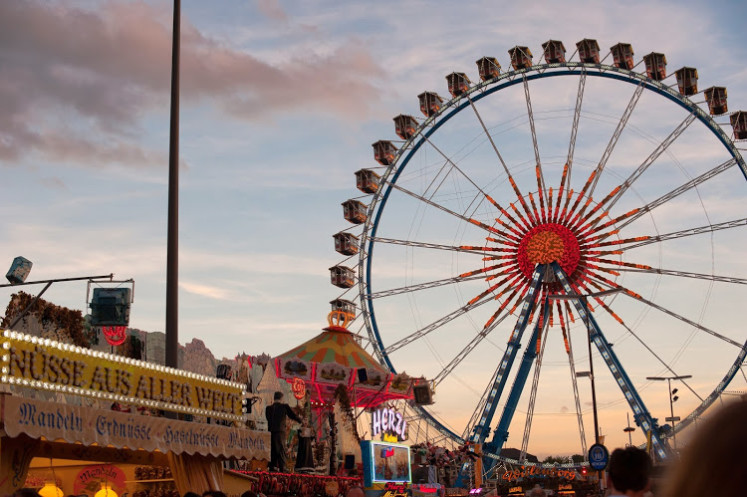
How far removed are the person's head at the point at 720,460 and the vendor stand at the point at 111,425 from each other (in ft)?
38.2

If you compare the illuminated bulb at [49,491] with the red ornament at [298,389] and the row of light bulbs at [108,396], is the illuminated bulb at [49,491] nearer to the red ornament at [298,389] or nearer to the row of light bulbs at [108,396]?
the row of light bulbs at [108,396]

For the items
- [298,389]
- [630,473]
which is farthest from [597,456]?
[298,389]

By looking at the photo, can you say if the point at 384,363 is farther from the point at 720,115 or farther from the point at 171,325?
the point at 171,325

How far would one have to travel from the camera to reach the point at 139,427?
1458 centimetres

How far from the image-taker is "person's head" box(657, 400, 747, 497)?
146 centimetres

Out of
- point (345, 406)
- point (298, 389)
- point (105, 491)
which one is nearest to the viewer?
point (105, 491)

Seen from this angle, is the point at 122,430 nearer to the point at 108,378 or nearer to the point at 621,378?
the point at 108,378

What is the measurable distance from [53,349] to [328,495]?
17.3 m

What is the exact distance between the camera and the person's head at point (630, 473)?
4871 millimetres

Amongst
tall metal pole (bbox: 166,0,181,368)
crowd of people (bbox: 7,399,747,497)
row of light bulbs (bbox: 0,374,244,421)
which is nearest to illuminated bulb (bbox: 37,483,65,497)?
row of light bulbs (bbox: 0,374,244,421)

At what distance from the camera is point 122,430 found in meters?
14.2

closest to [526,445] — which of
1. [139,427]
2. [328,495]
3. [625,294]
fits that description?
[625,294]

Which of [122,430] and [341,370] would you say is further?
[341,370]

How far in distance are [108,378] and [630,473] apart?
10.9 meters
